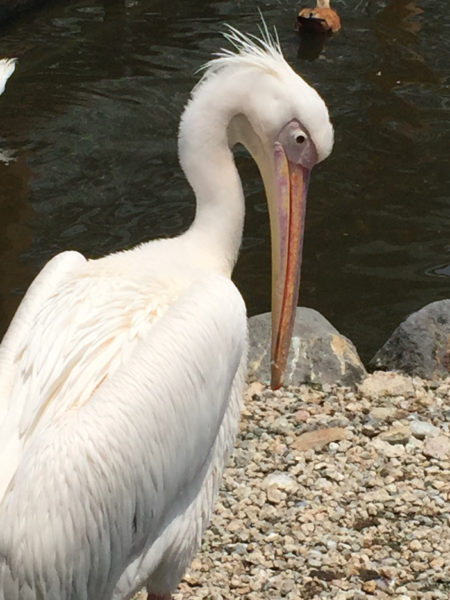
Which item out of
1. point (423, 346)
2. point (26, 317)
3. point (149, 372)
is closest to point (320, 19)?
point (423, 346)

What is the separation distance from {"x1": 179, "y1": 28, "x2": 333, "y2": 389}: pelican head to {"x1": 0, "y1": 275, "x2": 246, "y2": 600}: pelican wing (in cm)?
31

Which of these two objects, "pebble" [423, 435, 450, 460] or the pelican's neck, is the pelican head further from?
"pebble" [423, 435, 450, 460]

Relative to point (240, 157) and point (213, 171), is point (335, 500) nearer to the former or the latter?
point (213, 171)

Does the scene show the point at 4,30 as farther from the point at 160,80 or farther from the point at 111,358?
the point at 111,358

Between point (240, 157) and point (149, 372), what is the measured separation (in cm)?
505

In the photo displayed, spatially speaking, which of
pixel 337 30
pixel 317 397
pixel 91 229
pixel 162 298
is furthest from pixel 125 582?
pixel 337 30

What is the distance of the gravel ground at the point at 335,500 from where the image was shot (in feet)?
12.3

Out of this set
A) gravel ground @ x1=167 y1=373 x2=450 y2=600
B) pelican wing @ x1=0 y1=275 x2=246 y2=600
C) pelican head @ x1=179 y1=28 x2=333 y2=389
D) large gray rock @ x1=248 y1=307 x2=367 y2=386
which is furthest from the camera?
large gray rock @ x1=248 y1=307 x2=367 y2=386

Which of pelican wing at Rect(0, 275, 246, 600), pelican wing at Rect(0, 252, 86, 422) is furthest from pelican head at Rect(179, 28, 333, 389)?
pelican wing at Rect(0, 252, 86, 422)

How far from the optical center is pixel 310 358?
4996mm

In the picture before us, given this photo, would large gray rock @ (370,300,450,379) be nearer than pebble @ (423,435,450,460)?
No

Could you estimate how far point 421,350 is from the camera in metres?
5.04

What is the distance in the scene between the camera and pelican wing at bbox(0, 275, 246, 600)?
103 inches

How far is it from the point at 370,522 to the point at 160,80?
5899 millimetres
